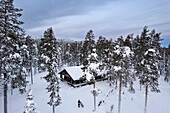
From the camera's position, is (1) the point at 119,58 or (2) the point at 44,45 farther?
(1) the point at 119,58

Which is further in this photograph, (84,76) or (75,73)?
(75,73)

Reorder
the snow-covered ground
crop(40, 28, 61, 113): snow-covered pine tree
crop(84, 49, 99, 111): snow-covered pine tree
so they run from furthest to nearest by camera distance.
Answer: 1. the snow-covered ground
2. crop(84, 49, 99, 111): snow-covered pine tree
3. crop(40, 28, 61, 113): snow-covered pine tree

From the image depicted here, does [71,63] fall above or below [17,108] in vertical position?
above

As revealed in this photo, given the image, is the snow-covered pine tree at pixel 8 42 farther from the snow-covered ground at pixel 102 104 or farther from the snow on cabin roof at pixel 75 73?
the snow on cabin roof at pixel 75 73

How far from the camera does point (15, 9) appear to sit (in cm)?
970

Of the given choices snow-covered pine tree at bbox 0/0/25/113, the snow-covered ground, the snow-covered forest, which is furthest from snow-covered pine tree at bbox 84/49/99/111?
snow-covered pine tree at bbox 0/0/25/113

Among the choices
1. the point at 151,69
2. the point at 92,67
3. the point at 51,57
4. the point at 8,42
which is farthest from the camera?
the point at 92,67

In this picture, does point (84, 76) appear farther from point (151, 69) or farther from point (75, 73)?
point (75, 73)

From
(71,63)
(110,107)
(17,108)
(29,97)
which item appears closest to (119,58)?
(110,107)

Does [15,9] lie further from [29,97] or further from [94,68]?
[94,68]

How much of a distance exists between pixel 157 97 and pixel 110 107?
13417mm

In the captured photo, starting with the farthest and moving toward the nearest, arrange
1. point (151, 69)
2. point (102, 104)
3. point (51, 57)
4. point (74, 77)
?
point (74, 77) → point (102, 104) → point (151, 69) → point (51, 57)

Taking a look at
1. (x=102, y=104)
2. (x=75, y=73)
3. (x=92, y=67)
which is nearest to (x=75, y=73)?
(x=75, y=73)

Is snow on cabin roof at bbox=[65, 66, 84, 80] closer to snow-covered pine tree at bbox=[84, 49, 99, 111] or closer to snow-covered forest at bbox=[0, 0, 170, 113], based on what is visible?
snow-covered forest at bbox=[0, 0, 170, 113]
